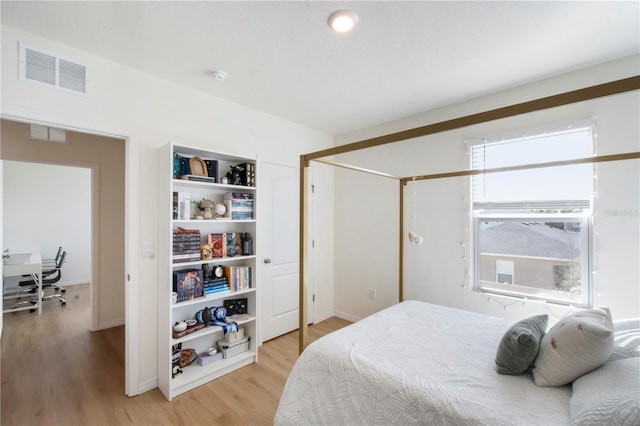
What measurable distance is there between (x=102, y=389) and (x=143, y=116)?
7.48ft

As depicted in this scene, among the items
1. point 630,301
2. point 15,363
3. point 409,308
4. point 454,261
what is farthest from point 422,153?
point 15,363

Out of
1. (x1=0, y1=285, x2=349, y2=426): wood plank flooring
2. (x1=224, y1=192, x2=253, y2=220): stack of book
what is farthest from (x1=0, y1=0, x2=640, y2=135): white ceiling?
(x1=0, y1=285, x2=349, y2=426): wood plank flooring

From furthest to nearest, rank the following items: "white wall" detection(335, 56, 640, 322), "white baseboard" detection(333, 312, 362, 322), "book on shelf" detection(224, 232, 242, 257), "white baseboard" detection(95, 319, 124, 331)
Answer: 1. "white baseboard" detection(333, 312, 362, 322)
2. "white baseboard" detection(95, 319, 124, 331)
3. "book on shelf" detection(224, 232, 242, 257)
4. "white wall" detection(335, 56, 640, 322)

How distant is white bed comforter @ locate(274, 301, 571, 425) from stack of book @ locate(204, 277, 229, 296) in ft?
4.05

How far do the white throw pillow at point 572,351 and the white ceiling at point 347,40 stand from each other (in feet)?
5.65

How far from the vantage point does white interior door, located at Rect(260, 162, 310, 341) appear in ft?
10.8

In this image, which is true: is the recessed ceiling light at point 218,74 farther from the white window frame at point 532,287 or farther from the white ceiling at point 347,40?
the white window frame at point 532,287

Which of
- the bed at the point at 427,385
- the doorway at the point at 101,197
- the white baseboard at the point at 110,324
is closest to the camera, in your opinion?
the bed at the point at 427,385

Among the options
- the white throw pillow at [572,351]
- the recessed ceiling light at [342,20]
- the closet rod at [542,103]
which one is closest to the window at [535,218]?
the white throw pillow at [572,351]

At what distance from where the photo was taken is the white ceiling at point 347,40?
1.63 meters

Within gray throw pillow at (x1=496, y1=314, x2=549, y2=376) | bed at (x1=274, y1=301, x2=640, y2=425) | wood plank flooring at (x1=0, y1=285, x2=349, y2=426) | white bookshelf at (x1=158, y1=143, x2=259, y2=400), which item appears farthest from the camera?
white bookshelf at (x1=158, y1=143, x2=259, y2=400)

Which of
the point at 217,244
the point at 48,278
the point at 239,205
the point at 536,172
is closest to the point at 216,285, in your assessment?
the point at 217,244

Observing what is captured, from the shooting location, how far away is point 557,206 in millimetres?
2410

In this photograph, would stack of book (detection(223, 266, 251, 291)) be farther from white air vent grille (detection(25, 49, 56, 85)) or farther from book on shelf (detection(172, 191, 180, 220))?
white air vent grille (detection(25, 49, 56, 85))
